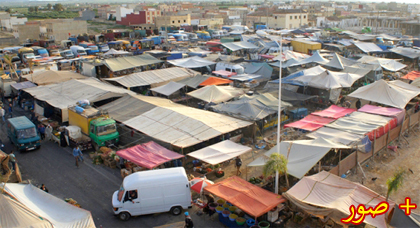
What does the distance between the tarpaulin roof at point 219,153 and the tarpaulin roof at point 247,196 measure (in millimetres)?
1451

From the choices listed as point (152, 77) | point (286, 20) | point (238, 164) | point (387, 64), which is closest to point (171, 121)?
point (238, 164)

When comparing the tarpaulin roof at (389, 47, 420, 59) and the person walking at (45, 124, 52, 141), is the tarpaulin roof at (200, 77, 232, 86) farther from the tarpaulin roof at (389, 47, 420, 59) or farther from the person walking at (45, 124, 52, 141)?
the tarpaulin roof at (389, 47, 420, 59)

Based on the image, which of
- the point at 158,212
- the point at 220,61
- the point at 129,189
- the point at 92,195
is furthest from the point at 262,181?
the point at 220,61

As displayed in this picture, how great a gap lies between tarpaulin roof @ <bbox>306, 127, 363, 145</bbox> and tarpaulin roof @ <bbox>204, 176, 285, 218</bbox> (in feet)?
13.8

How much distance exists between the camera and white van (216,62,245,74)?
25.3m

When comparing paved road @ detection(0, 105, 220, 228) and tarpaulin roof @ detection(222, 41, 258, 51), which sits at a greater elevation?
tarpaulin roof @ detection(222, 41, 258, 51)

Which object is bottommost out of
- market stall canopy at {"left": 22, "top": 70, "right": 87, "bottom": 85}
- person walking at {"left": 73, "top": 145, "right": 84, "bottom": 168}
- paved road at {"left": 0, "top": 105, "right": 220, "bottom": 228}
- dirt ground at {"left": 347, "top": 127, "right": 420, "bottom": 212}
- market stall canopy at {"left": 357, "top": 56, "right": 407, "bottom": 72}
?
paved road at {"left": 0, "top": 105, "right": 220, "bottom": 228}

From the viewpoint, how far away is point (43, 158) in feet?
47.6

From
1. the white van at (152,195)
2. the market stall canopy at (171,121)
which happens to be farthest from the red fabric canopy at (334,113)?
the white van at (152,195)

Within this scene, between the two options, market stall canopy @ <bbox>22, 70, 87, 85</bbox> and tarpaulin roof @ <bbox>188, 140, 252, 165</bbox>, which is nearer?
tarpaulin roof @ <bbox>188, 140, 252, 165</bbox>

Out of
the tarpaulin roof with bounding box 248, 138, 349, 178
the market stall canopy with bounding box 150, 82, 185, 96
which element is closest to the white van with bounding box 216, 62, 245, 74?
the market stall canopy with bounding box 150, 82, 185, 96

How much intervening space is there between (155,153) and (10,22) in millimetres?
69993

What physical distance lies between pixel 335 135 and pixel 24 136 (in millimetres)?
13031

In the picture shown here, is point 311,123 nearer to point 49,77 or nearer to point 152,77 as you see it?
point 152,77
